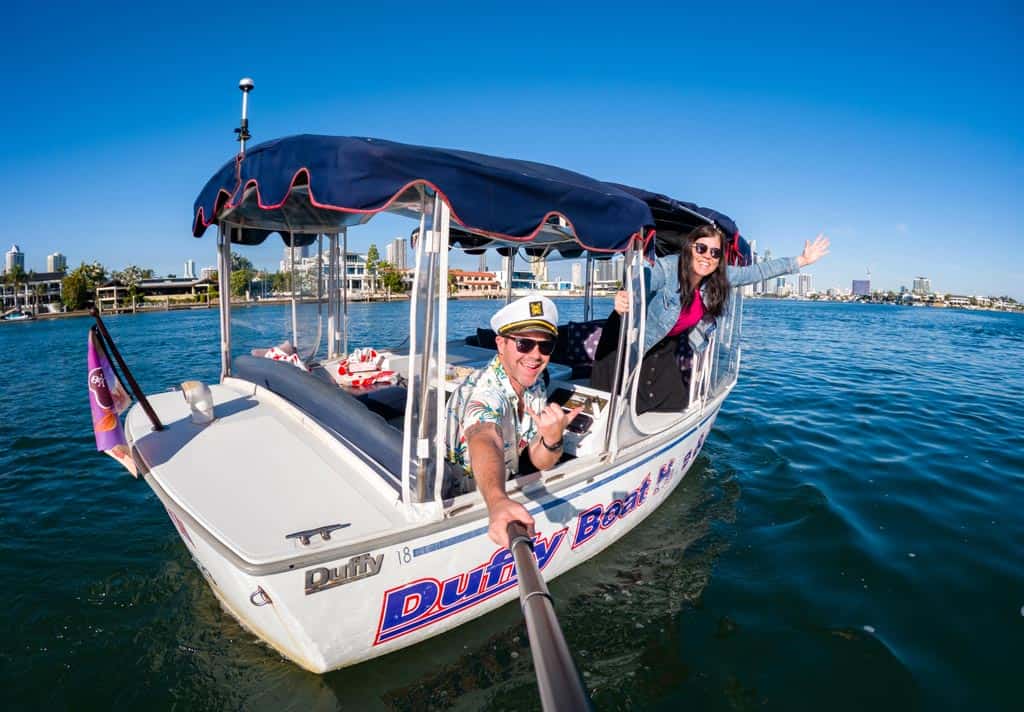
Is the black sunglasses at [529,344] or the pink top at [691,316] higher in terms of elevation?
the pink top at [691,316]

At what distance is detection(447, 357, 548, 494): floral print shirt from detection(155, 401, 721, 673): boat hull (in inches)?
13.0

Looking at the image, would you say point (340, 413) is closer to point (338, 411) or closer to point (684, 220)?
point (338, 411)

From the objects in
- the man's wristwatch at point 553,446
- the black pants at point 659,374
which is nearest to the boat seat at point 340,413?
the man's wristwatch at point 553,446

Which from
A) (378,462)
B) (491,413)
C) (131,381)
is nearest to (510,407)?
(491,413)

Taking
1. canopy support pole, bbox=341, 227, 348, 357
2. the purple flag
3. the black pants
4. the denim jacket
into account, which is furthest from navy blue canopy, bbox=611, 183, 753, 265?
the purple flag

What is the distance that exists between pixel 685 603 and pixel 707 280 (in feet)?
9.87

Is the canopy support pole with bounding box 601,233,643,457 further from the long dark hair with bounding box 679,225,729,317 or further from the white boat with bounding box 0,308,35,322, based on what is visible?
the white boat with bounding box 0,308,35,322

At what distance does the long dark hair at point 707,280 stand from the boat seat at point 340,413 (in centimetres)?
286

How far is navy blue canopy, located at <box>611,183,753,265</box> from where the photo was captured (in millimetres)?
4367

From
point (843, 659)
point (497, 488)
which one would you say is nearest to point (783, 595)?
point (843, 659)

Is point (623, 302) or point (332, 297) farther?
point (332, 297)

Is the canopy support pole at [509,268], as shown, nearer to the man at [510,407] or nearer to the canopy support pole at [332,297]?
the canopy support pole at [332,297]

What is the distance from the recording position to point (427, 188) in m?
2.63

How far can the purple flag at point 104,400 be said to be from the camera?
337 centimetres
